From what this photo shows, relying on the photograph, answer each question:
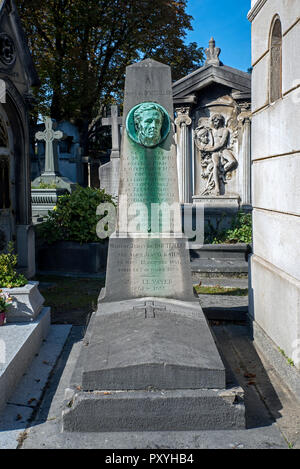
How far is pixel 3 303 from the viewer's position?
4.92 metres

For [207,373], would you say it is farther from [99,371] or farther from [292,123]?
[292,123]

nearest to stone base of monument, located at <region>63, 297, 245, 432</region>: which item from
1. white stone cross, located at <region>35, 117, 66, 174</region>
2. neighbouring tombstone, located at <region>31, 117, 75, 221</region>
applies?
neighbouring tombstone, located at <region>31, 117, 75, 221</region>

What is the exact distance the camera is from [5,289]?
16.9 ft

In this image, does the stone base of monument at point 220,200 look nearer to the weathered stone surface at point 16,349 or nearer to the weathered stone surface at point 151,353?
the weathered stone surface at point 16,349

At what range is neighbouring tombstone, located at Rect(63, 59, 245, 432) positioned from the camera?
348 centimetres

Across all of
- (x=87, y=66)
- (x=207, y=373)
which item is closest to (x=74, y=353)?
(x=207, y=373)

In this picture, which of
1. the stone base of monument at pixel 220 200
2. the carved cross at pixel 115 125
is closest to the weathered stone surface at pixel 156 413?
the stone base of monument at pixel 220 200

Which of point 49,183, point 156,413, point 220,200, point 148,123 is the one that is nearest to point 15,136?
point 148,123

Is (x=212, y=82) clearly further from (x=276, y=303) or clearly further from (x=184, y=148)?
(x=276, y=303)

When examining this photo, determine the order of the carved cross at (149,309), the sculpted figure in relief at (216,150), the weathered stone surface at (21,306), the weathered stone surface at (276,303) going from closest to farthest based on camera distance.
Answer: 1. the weathered stone surface at (276,303)
2. the carved cross at (149,309)
3. the weathered stone surface at (21,306)
4. the sculpted figure in relief at (216,150)

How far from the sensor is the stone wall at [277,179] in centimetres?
411

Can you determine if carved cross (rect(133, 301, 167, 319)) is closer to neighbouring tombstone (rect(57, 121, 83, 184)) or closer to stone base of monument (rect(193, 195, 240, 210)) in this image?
stone base of monument (rect(193, 195, 240, 210))

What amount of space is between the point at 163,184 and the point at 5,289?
216 centimetres
